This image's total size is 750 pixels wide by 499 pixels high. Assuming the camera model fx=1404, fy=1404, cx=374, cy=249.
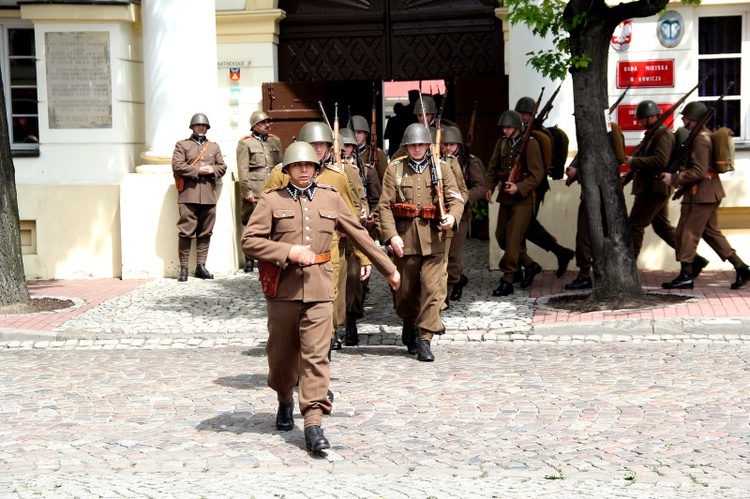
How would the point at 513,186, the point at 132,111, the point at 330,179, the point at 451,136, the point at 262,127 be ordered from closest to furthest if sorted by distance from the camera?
the point at 330,179, the point at 451,136, the point at 513,186, the point at 262,127, the point at 132,111

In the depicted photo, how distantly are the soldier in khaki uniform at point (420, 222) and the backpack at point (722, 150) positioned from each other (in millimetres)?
3938

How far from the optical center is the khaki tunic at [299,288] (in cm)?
772

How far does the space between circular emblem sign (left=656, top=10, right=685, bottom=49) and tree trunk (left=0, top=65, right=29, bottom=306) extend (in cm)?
725

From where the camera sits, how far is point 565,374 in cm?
980

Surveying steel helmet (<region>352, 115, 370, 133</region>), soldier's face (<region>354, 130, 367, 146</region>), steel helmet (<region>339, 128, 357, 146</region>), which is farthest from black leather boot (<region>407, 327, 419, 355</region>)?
steel helmet (<region>352, 115, 370, 133</region>)

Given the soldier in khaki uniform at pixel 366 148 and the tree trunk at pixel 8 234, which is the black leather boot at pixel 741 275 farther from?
the tree trunk at pixel 8 234

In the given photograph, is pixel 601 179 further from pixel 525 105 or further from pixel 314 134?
pixel 314 134

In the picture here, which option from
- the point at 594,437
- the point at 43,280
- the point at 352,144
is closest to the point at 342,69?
the point at 43,280

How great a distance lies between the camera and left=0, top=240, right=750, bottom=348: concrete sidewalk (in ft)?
38.3

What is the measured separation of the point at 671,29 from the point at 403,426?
9010mm

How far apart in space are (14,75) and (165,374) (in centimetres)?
738

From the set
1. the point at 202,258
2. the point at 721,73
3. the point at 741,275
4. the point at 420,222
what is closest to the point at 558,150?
the point at 741,275

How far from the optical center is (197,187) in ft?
51.1

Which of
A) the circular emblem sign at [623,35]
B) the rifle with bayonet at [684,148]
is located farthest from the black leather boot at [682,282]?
the circular emblem sign at [623,35]
